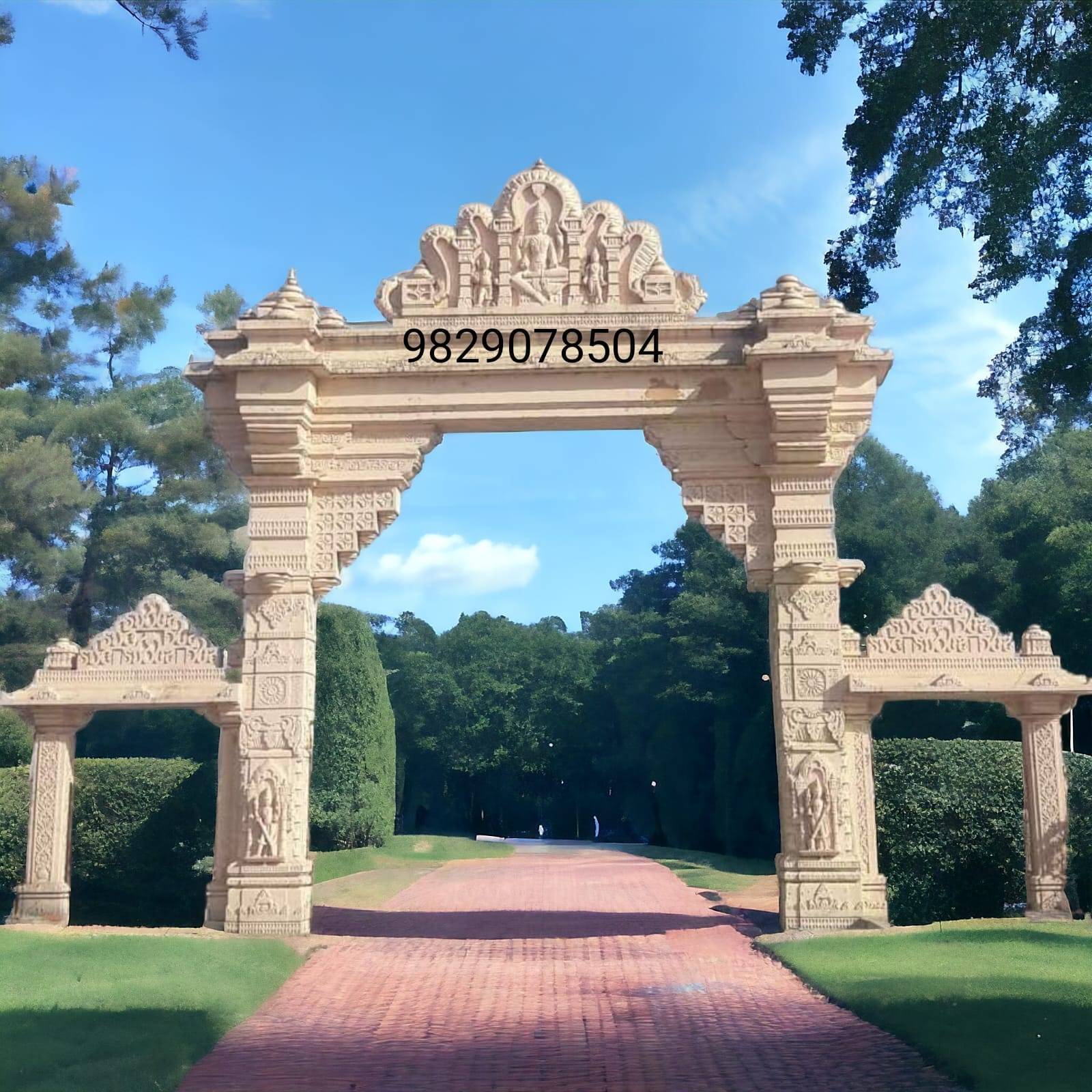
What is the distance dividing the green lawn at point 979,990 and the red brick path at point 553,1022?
0.68ft

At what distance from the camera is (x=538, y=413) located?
11.4 meters

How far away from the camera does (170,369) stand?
3328cm

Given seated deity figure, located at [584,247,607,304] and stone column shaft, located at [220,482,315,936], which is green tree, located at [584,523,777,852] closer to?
seated deity figure, located at [584,247,607,304]

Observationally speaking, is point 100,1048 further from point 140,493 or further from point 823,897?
point 140,493

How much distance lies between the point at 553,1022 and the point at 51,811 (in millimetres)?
6187

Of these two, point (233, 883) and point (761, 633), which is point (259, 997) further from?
point (761, 633)

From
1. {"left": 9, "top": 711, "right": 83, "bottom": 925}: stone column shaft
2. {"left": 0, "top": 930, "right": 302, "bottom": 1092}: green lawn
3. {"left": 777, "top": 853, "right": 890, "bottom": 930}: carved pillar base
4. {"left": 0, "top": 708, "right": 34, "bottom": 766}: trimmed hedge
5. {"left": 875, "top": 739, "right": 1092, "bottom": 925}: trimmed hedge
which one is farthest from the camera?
{"left": 0, "top": 708, "right": 34, "bottom": 766}: trimmed hedge

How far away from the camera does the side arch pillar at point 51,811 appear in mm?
11195

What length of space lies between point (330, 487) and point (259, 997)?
16.4ft

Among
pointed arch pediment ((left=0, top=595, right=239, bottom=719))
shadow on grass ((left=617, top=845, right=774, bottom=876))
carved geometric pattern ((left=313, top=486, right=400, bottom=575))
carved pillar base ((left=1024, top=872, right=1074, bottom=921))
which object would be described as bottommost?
shadow on grass ((left=617, top=845, right=774, bottom=876))

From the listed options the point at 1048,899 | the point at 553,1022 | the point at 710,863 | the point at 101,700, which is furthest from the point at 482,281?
the point at 710,863

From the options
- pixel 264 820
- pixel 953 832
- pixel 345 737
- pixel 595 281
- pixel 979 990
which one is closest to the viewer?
pixel 979 990

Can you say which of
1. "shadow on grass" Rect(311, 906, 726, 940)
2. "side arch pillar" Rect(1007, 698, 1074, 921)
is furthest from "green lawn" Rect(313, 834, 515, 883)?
"side arch pillar" Rect(1007, 698, 1074, 921)

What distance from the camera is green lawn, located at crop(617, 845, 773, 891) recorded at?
783 inches
